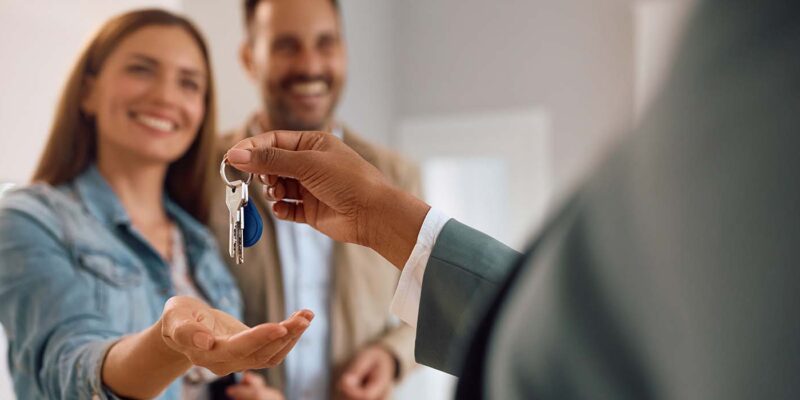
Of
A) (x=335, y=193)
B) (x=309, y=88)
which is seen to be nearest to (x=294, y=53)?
(x=309, y=88)

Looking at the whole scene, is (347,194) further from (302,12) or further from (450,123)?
(450,123)

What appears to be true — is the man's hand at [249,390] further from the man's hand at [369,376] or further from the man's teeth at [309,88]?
the man's teeth at [309,88]

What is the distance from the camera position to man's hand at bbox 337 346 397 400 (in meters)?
1.04

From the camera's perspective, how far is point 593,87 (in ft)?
6.26

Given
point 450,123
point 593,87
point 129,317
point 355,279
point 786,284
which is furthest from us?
point 450,123

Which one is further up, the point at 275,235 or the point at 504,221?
the point at 275,235

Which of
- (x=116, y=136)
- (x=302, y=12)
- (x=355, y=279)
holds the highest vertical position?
(x=302, y=12)

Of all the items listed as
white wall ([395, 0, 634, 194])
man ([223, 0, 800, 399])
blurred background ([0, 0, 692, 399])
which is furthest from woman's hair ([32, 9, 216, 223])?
white wall ([395, 0, 634, 194])

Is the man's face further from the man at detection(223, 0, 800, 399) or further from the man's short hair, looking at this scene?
the man at detection(223, 0, 800, 399)

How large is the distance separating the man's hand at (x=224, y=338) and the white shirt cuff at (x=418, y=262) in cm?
7

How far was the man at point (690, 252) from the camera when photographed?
154 mm

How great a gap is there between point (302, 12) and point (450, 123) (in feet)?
3.45

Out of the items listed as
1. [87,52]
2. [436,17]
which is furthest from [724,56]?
[436,17]

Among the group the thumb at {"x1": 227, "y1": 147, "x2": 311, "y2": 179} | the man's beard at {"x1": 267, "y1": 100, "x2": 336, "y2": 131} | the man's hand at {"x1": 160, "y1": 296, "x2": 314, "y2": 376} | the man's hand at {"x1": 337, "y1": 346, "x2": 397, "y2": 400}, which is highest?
the thumb at {"x1": 227, "y1": 147, "x2": 311, "y2": 179}
